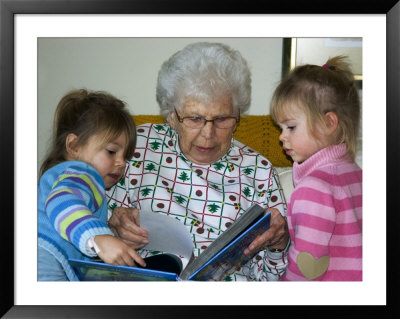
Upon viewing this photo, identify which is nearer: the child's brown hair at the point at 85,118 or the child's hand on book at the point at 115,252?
the child's hand on book at the point at 115,252

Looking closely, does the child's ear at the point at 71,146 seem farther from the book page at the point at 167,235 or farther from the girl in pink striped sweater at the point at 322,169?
the girl in pink striped sweater at the point at 322,169

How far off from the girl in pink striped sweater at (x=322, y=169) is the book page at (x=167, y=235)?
0.33 metres

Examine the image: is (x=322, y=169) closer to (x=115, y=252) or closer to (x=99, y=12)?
(x=115, y=252)

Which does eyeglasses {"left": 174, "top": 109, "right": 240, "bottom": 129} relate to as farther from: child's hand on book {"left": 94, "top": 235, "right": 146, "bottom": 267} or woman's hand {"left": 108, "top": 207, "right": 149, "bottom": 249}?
child's hand on book {"left": 94, "top": 235, "right": 146, "bottom": 267}

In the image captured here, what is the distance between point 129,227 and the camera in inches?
66.6

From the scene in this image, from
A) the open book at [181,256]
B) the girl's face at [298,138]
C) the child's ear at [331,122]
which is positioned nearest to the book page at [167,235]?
the open book at [181,256]

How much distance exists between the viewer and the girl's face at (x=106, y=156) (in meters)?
1.69

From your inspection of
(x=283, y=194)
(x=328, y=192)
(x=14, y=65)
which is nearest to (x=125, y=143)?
(x=14, y=65)

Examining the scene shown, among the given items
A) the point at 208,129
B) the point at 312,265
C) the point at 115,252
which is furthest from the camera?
the point at 208,129

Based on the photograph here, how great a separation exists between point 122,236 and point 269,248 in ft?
1.57

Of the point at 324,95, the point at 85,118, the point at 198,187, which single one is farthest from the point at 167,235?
the point at 324,95

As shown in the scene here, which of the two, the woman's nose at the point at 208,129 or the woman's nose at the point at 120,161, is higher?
the woman's nose at the point at 208,129

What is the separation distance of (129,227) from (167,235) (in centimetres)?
12

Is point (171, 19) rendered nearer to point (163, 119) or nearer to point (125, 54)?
point (125, 54)
